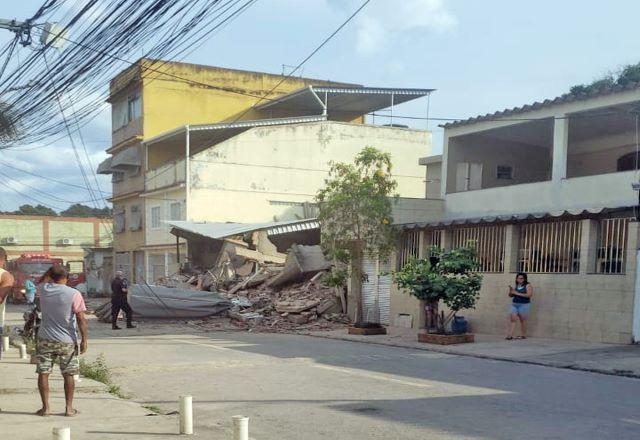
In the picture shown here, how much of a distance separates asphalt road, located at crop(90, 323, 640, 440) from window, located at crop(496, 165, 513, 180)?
10392 mm

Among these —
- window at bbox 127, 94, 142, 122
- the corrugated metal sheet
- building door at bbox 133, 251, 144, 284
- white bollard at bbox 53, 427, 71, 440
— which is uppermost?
window at bbox 127, 94, 142, 122

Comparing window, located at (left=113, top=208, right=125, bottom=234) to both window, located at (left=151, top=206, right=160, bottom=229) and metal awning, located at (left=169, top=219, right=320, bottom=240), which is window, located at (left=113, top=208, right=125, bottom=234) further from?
metal awning, located at (left=169, top=219, right=320, bottom=240)

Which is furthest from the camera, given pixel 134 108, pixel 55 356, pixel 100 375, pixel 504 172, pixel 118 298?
pixel 134 108

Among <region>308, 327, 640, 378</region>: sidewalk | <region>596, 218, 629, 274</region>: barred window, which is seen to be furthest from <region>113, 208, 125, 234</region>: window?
<region>596, 218, 629, 274</region>: barred window

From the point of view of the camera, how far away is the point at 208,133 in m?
32.9

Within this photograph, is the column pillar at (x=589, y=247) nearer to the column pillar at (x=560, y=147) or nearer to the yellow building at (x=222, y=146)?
the column pillar at (x=560, y=147)

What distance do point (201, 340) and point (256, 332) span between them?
2704 mm

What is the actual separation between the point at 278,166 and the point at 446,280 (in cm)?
1868

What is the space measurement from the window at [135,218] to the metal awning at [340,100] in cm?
895

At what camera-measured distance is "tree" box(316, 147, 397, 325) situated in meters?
16.9

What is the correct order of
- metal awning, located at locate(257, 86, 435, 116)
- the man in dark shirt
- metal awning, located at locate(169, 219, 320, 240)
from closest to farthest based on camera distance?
1. the man in dark shirt
2. metal awning, located at locate(169, 219, 320, 240)
3. metal awning, located at locate(257, 86, 435, 116)

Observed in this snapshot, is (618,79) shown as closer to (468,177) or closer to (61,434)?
(468,177)

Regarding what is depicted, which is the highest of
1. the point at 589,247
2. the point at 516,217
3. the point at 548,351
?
the point at 516,217

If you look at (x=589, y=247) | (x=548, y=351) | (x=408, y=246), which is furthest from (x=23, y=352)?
(x=589, y=247)
